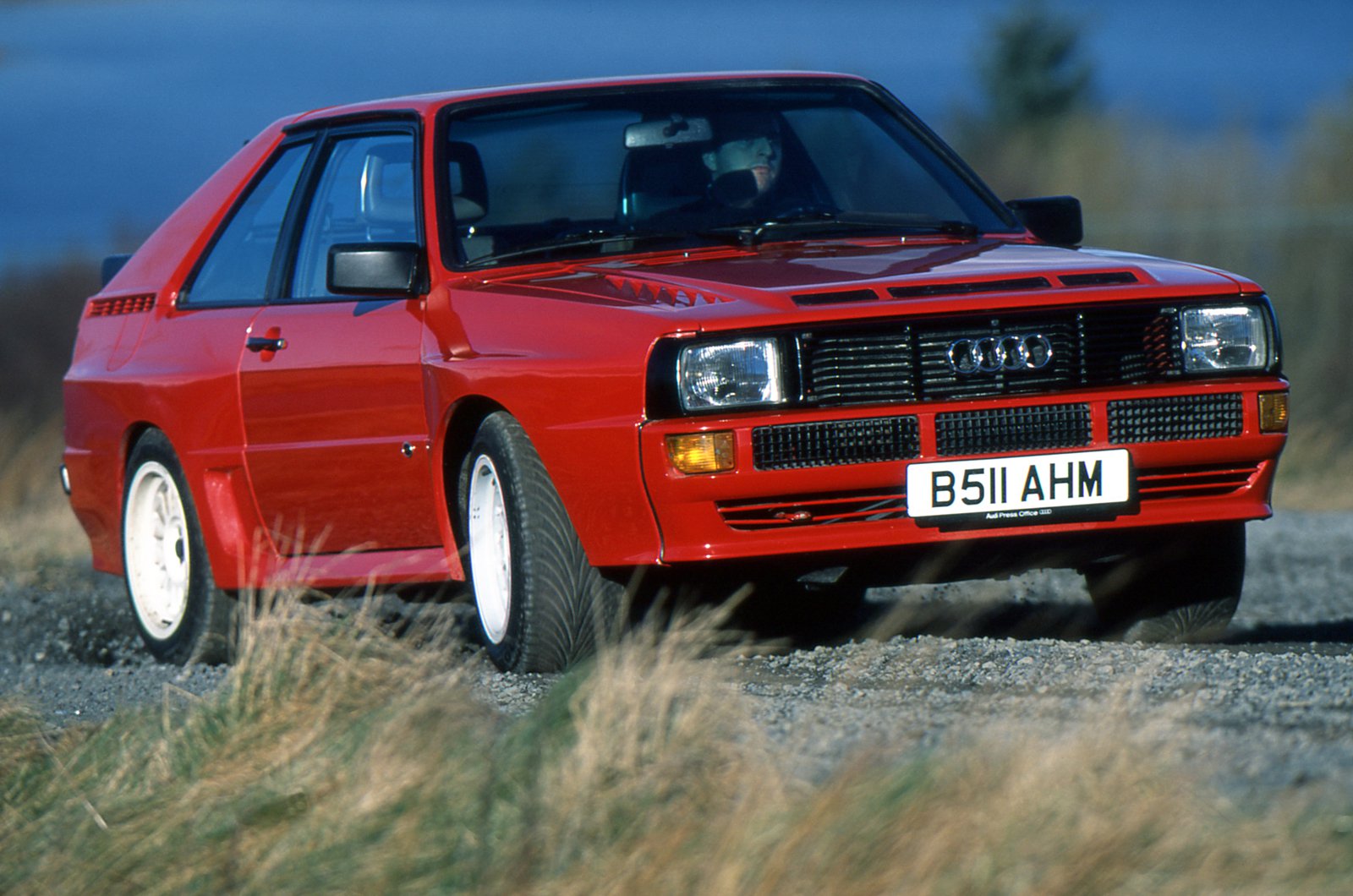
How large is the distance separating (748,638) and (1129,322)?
140 cm

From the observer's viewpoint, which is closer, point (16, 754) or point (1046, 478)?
point (16, 754)

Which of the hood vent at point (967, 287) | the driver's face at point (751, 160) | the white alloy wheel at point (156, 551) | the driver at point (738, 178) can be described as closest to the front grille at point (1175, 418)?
the hood vent at point (967, 287)

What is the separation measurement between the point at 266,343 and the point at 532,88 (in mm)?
1125

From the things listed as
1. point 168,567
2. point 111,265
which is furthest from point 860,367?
point 111,265

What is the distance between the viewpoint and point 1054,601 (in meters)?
8.27

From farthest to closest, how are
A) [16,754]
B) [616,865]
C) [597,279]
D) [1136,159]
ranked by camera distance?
1. [1136,159]
2. [597,279]
3. [16,754]
4. [616,865]

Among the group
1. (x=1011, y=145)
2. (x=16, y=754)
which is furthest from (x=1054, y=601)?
(x=1011, y=145)

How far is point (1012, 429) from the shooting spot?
5430 mm

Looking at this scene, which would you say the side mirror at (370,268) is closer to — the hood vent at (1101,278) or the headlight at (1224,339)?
the hood vent at (1101,278)

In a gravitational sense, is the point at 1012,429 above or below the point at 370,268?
below

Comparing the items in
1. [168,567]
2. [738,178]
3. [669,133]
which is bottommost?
[168,567]

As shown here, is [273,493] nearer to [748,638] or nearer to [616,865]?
[748,638]

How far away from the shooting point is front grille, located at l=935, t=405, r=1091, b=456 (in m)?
5.38

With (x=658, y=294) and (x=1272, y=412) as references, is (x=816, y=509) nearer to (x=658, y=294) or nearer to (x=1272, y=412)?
(x=658, y=294)
